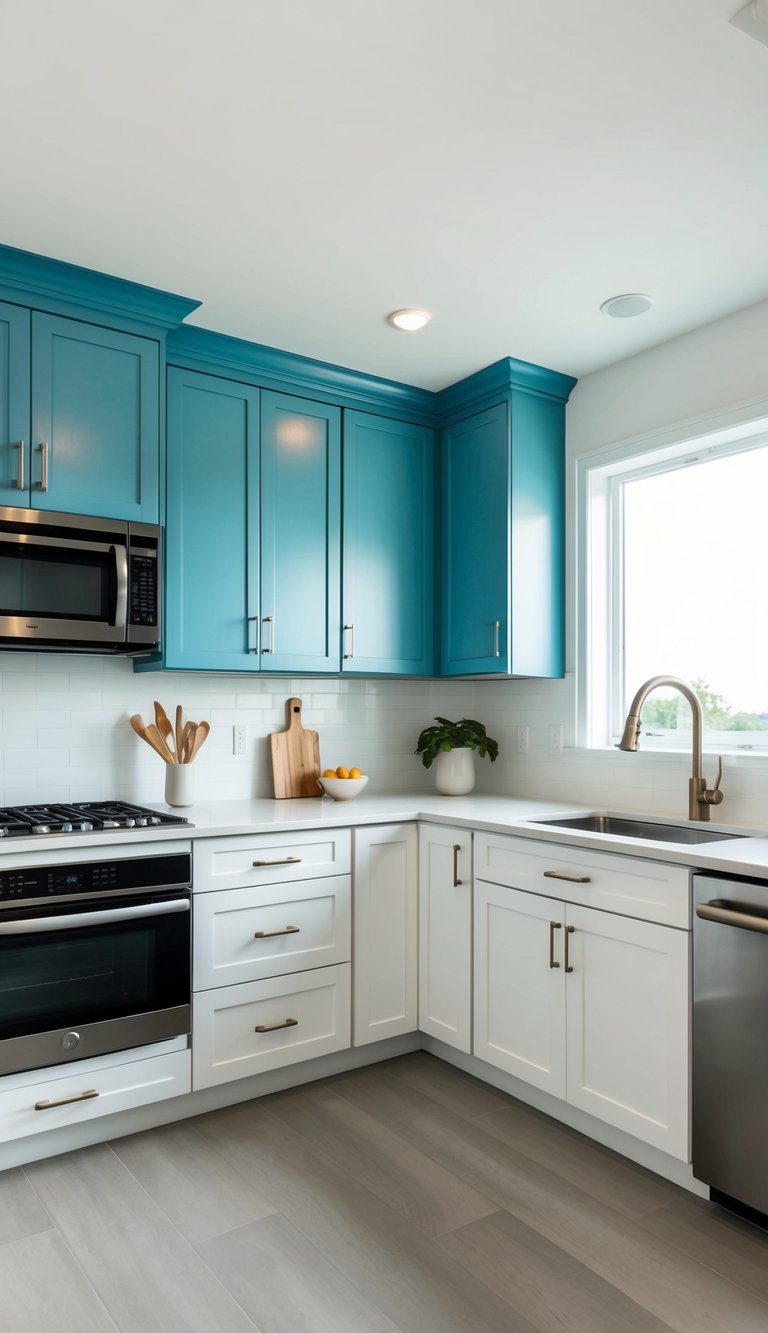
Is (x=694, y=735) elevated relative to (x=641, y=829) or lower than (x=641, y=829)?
elevated

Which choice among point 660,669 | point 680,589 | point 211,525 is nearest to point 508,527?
point 680,589

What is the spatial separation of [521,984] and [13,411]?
222 centimetres

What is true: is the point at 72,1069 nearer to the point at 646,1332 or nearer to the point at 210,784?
the point at 210,784

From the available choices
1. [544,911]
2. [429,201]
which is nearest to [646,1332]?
[544,911]

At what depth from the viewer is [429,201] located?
2172mm

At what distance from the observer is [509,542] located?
128 inches

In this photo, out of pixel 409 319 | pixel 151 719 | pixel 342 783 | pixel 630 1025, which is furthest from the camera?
pixel 342 783

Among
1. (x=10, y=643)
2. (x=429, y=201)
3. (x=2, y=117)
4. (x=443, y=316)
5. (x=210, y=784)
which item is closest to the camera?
(x=2, y=117)

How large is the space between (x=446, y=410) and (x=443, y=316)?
74 centimetres

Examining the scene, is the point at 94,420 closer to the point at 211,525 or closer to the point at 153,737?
the point at 211,525

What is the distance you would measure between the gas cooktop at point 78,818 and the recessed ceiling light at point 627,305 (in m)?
2.04

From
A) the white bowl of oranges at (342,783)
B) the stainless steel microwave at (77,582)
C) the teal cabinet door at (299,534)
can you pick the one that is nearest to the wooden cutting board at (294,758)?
the white bowl of oranges at (342,783)

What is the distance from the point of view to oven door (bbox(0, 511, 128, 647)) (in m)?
2.47

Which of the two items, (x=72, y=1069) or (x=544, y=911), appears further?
(x=544, y=911)
